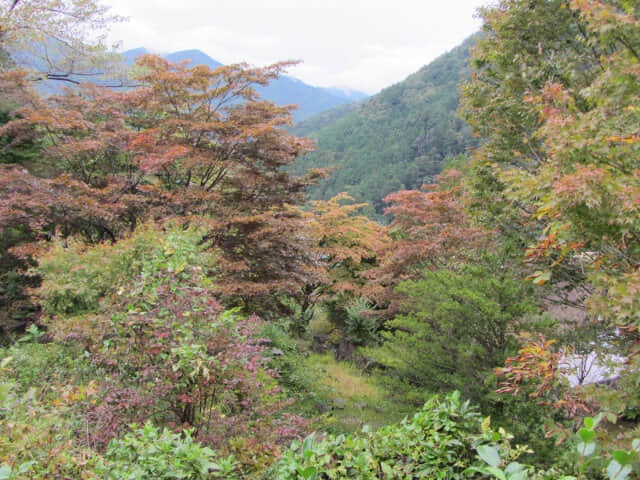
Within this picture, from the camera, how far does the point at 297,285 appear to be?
7000mm

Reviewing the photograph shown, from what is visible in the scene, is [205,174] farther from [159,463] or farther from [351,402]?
[159,463]

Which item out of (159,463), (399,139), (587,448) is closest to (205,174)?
(159,463)

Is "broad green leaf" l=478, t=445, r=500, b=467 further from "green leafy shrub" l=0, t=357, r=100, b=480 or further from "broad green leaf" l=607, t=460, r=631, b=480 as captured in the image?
"green leafy shrub" l=0, t=357, r=100, b=480

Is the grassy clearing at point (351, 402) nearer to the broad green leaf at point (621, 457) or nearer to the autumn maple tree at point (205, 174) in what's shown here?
the autumn maple tree at point (205, 174)

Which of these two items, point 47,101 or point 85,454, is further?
point 47,101

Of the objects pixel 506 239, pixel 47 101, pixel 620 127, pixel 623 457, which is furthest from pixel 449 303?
pixel 47 101

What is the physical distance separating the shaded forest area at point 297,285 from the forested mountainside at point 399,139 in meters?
37.2

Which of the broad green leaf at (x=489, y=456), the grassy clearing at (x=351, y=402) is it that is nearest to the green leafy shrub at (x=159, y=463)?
the broad green leaf at (x=489, y=456)

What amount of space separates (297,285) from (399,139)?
5566cm

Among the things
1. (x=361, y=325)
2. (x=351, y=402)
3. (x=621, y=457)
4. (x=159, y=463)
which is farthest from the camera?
(x=361, y=325)

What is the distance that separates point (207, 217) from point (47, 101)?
570 centimetres

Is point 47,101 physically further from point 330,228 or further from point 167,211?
point 330,228

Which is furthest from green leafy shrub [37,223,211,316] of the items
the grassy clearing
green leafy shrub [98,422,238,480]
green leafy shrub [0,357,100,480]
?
the grassy clearing

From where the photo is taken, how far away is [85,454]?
77.5 inches
